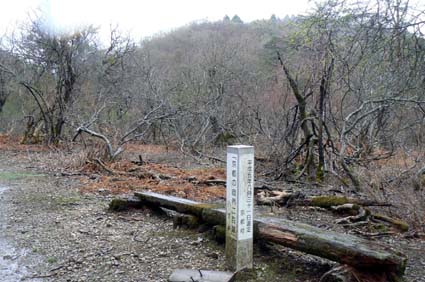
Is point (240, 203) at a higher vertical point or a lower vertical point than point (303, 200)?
higher

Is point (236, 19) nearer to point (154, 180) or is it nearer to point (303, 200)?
point (154, 180)

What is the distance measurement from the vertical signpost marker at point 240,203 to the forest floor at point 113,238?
9.3 inches

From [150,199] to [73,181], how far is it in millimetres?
2835

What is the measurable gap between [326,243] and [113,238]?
7.43 feet

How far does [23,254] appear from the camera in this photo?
403cm

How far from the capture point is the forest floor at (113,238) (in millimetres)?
3602

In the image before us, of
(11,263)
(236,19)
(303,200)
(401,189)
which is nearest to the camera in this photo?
(11,263)

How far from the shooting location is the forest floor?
3602 millimetres

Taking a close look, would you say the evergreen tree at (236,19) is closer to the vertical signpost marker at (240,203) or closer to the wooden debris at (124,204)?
the wooden debris at (124,204)

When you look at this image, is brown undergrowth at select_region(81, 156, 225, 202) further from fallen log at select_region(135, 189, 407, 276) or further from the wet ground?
the wet ground

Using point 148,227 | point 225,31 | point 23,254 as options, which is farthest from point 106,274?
point 225,31

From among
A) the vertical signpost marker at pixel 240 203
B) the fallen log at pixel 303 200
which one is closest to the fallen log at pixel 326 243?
the vertical signpost marker at pixel 240 203

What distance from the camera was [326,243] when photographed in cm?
335

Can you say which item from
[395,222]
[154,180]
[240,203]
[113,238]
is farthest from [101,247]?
[154,180]
